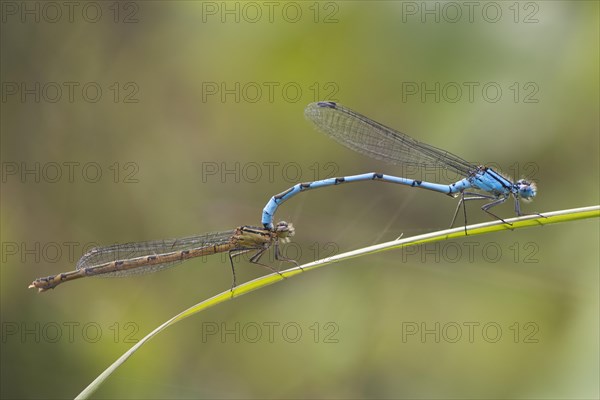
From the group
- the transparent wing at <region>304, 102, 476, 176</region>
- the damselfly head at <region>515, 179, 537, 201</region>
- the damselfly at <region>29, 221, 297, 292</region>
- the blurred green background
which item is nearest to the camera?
the damselfly head at <region>515, 179, 537, 201</region>

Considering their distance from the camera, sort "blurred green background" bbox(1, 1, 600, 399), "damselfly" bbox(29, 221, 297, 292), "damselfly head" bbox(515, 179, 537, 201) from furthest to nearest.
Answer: "blurred green background" bbox(1, 1, 600, 399) → "damselfly" bbox(29, 221, 297, 292) → "damselfly head" bbox(515, 179, 537, 201)

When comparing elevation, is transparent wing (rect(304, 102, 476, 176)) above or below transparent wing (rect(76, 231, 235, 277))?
above

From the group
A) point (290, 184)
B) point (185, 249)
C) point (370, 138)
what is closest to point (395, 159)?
point (370, 138)

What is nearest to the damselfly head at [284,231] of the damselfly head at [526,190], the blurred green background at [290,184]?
the blurred green background at [290,184]

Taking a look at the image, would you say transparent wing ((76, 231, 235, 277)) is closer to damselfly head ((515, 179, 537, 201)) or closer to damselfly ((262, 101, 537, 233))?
damselfly ((262, 101, 537, 233))

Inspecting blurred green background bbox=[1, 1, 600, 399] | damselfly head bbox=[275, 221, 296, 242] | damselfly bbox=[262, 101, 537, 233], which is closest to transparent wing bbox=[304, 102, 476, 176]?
damselfly bbox=[262, 101, 537, 233]

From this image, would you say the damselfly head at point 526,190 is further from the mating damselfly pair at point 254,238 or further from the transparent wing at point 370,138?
the transparent wing at point 370,138
